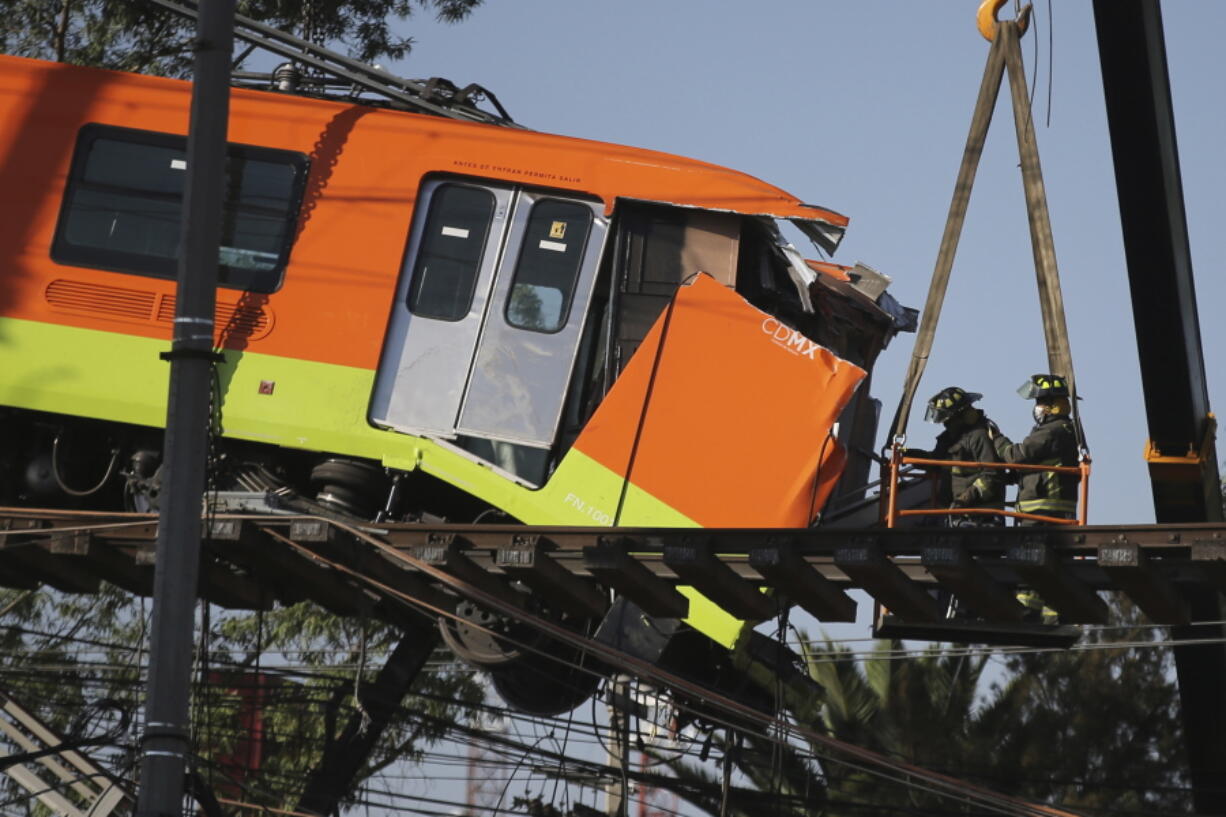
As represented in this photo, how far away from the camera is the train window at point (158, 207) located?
44.3 ft

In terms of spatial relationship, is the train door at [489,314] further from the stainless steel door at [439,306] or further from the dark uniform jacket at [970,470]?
the dark uniform jacket at [970,470]

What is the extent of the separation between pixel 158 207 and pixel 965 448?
6333mm

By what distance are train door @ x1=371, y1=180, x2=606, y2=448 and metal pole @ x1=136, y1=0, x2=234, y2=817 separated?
5.89 meters

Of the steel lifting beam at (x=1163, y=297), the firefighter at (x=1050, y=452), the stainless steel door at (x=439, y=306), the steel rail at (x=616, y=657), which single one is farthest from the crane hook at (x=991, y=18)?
the steel rail at (x=616, y=657)

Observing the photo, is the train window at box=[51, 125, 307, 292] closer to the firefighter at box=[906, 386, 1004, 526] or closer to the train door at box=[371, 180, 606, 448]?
the train door at box=[371, 180, 606, 448]

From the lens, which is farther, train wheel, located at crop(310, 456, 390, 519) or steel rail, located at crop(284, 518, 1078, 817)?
train wheel, located at crop(310, 456, 390, 519)

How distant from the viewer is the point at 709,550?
11.5 metres

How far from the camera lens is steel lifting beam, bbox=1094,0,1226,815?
36.1ft

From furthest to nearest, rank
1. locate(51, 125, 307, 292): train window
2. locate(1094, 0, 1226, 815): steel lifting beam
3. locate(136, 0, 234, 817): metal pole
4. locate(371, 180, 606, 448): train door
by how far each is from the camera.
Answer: locate(51, 125, 307, 292): train window < locate(371, 180, 606, 448): train door < locate(1094, 0, 1226, 815): steel lifting beam < locate(136, 0, 234, 817): metal pole

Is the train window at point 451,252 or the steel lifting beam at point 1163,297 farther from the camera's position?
the train window at point 451,252

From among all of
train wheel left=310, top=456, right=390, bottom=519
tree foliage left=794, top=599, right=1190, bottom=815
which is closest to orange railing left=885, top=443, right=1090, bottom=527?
train wheel left=310, top=456, right=390, bottom=519

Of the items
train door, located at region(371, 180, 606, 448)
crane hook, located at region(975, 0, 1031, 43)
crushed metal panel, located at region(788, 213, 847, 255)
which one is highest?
crane hook, located at region(975, 0, 1031, 43)

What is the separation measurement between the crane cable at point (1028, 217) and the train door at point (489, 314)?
7.92 ft

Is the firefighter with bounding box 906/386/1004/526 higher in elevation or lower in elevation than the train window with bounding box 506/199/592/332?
lower
